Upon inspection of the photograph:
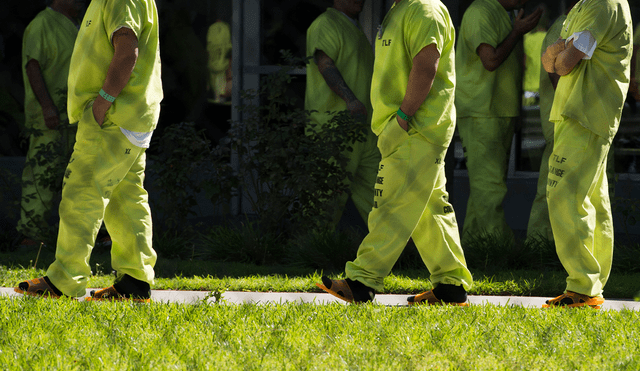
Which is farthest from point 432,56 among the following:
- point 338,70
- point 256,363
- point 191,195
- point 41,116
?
point 41,116

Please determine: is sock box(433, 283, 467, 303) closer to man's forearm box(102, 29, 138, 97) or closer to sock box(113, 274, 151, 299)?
sock box(113, 274, 151, 299)

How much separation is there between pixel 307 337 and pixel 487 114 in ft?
11.7

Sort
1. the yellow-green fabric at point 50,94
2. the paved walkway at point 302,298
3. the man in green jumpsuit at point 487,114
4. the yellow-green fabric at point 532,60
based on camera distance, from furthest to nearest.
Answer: the yellow-green fabric at point 532,60, the yellow-green fabric at point 50,94, the man in green jumpsuit at point 487,114, the paved walkway at point 302,298

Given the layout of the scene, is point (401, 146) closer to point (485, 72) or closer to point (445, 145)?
point (445, 145)

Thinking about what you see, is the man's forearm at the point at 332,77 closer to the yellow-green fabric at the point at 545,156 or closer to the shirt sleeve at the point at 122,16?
the yellow-green fabric at the point at 545,156

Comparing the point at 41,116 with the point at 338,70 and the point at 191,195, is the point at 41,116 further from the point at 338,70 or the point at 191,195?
the point at 338,70

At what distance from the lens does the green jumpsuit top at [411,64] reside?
3803 millimetres

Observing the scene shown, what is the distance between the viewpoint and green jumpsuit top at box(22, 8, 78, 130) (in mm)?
6535

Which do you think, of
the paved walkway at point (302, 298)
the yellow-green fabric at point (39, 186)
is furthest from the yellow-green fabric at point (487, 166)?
the yellow-green fabric at point (39, 186)

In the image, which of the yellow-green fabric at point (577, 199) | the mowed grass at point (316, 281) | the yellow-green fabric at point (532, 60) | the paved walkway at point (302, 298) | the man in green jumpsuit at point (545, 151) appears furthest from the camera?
the yellow-green fabric at point (532, 60)

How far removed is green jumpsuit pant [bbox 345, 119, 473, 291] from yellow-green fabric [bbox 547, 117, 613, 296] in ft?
2.01

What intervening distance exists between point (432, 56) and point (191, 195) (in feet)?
10.5

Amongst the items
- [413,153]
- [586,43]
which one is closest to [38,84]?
[413,153]

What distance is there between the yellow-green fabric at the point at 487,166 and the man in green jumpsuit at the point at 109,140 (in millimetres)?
3141
